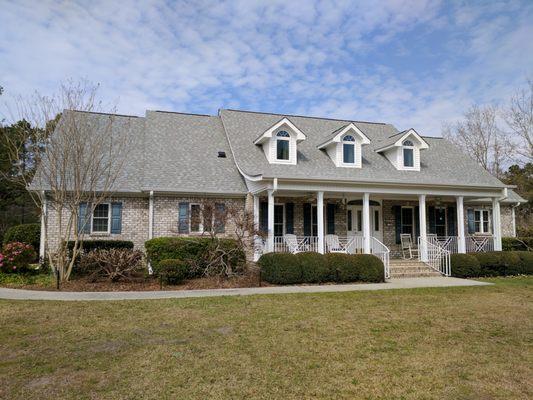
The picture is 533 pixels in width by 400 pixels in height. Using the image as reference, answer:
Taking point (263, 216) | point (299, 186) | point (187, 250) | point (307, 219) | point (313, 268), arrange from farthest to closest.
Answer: point (307, 219) → point (263, 216) → point (299, 186) → point (187, 250) → point (313, 268)

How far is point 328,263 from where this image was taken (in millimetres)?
14828

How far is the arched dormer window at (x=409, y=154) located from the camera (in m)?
21.1

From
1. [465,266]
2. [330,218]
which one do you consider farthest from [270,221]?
[465,266]

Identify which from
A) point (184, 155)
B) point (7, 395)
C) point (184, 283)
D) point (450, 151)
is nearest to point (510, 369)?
point (7, 395)

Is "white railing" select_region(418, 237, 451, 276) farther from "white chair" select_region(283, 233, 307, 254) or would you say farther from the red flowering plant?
the red flowering plant

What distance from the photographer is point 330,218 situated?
786 inches

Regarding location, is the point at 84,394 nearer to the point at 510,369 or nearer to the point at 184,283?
the point at 510,369

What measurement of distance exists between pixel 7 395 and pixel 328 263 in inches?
444

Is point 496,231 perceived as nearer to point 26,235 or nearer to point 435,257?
point 435,257

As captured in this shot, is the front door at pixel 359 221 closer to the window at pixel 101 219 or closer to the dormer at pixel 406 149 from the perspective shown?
the dormer at pixel 406 149

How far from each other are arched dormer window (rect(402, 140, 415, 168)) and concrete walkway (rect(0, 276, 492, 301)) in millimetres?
7414

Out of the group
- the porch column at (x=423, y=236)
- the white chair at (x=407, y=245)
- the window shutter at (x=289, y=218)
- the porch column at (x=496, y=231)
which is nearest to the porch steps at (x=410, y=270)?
the porch column at (x=423, y=236)

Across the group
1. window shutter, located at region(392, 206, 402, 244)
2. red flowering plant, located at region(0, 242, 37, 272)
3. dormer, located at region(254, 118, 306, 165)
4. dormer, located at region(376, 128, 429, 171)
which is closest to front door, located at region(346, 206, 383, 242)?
window shutter, located at region(392, 206, 402, 244)

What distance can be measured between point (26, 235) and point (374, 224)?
15.8 m
